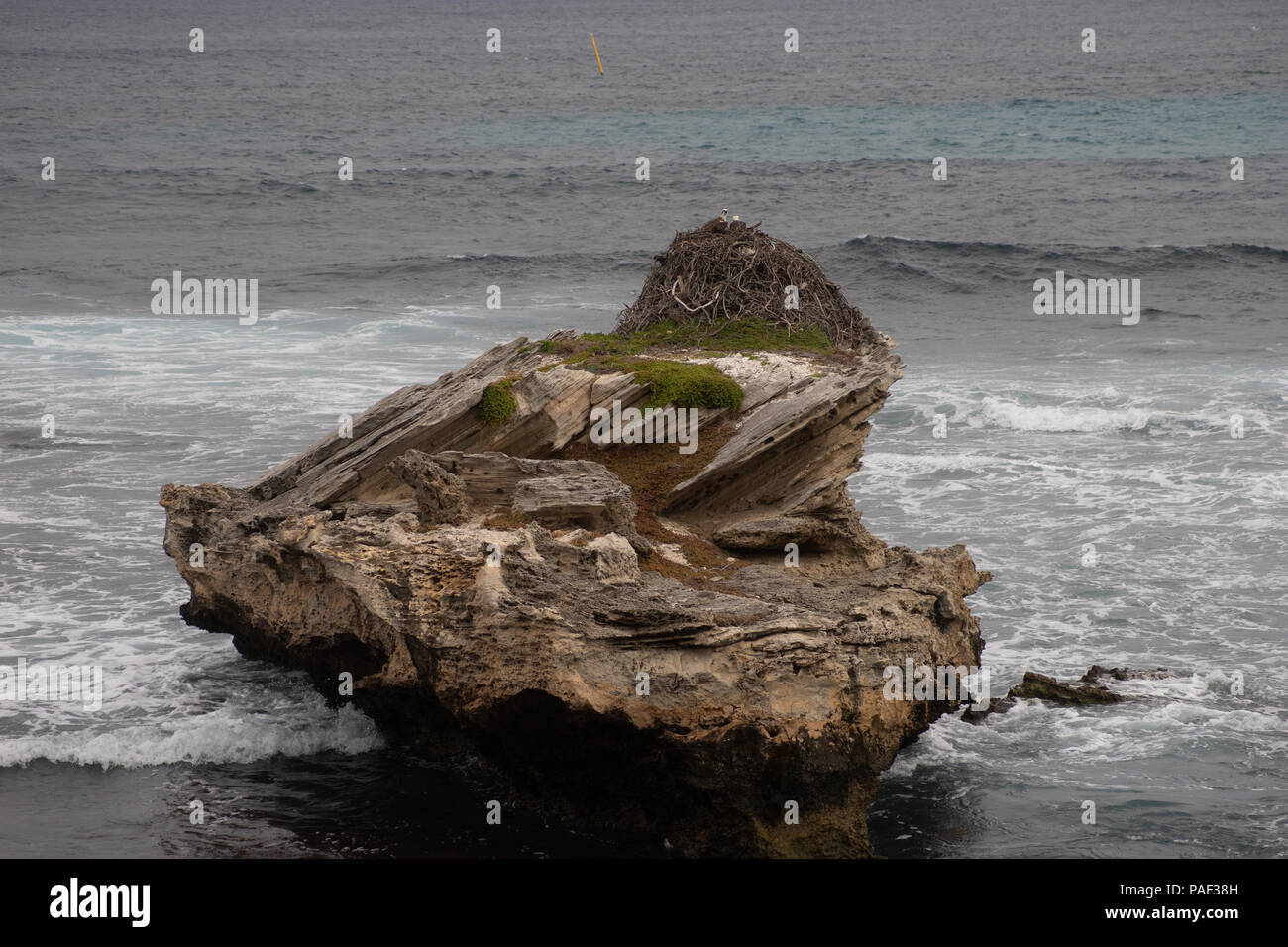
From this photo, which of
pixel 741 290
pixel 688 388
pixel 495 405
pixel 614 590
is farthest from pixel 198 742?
pixel 741 290

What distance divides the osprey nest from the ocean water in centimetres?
417

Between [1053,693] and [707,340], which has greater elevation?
[707,340]

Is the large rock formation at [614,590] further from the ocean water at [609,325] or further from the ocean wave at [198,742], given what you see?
the ocean water at [609,325]

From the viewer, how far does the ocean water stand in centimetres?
1145

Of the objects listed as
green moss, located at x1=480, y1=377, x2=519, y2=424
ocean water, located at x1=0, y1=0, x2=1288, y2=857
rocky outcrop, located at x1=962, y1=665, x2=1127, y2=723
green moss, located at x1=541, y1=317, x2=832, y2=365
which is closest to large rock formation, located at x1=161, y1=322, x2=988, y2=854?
green moss, located at x1=480, y1=377, x2=519, y2=424

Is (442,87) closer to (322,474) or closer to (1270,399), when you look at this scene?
(1270,399)

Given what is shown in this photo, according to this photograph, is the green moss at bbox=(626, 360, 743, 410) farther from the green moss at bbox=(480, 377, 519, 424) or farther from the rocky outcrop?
the rocky outcrop

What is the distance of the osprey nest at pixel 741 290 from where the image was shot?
14688 mm

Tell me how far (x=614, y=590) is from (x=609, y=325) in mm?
24464

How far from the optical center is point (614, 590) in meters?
9.77

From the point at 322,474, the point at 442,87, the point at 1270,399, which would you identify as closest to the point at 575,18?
the point at 442,87

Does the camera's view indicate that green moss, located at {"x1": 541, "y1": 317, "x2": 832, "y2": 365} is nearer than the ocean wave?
No

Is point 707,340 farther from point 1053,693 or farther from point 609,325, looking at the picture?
point 609,325

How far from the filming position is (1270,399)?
25516mm
